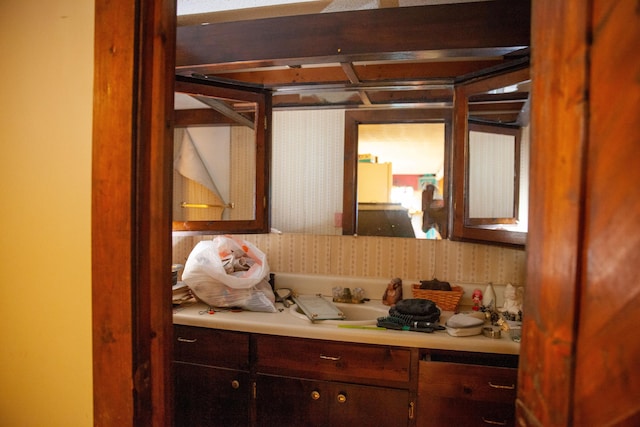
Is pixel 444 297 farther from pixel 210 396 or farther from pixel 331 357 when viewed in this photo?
pixel 210 396

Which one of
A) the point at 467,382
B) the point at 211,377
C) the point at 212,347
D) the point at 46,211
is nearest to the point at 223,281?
the point at 212,347

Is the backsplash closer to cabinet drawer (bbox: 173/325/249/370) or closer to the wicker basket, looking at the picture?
the wicker basket

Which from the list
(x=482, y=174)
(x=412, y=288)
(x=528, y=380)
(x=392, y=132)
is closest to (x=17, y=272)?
(x=528, y=380)

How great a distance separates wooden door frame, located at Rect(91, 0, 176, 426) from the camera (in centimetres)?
61

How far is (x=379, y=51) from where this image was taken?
130cm

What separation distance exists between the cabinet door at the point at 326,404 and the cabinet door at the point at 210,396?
3.1 inches

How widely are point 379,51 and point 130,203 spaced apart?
1075 mm

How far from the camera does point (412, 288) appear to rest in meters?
1.79

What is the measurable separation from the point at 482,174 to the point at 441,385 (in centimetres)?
97

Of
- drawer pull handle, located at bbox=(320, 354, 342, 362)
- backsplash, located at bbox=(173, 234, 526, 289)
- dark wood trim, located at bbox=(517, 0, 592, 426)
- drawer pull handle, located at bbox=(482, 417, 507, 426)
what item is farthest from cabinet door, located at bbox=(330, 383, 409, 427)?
dark wood trim, located at bbox=(517, 0, 592, 426)

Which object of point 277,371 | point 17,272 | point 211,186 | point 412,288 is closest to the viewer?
point 17,272

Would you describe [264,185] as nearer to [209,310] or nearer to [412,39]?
[209,310]

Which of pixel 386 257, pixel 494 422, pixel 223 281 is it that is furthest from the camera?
pixel 386 257

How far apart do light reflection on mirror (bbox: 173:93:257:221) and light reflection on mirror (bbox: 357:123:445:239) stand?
0.67m
